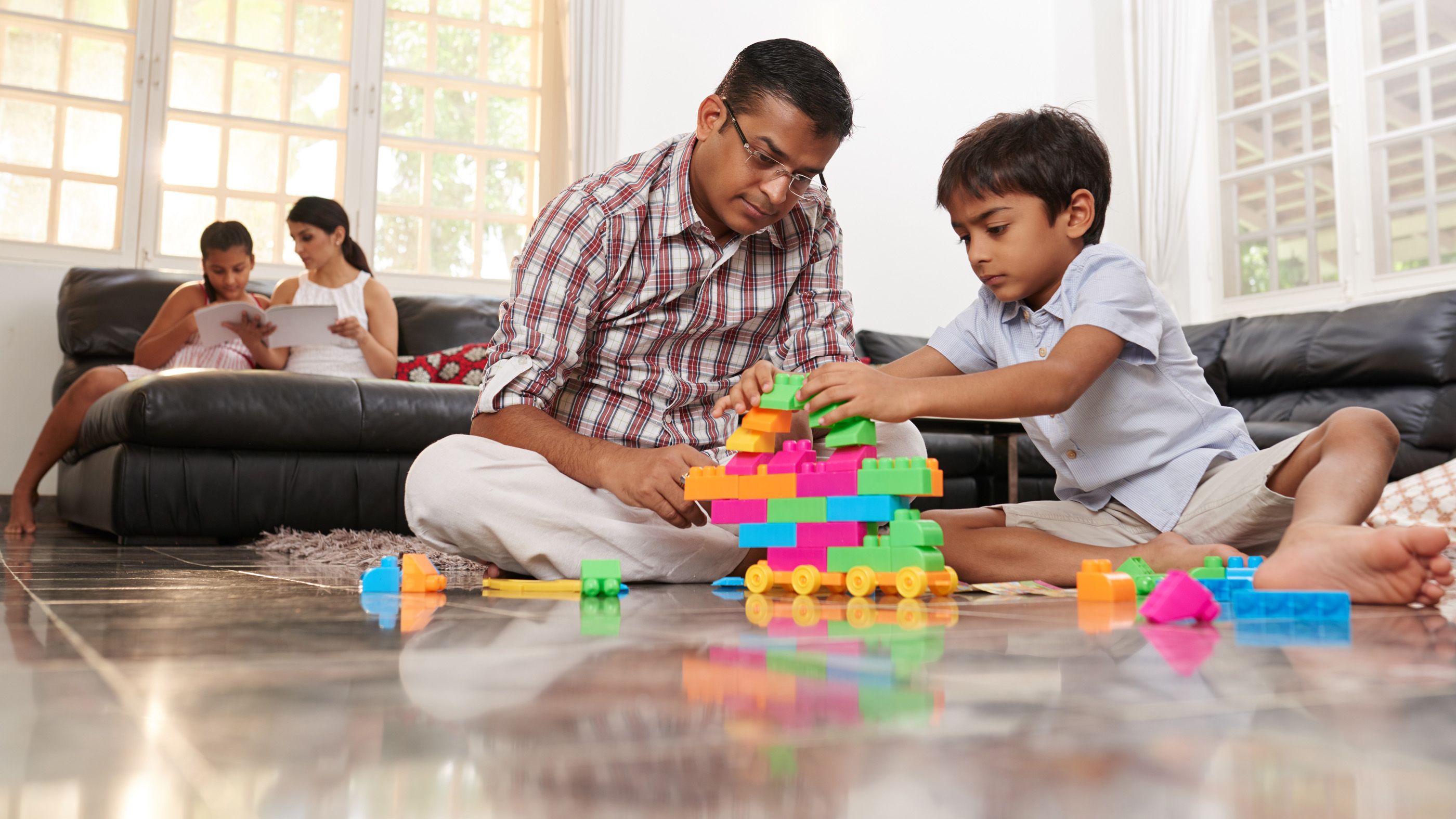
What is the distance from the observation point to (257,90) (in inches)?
165

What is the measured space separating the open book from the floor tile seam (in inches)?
88.0

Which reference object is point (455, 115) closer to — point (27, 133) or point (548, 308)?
point (27, 133)

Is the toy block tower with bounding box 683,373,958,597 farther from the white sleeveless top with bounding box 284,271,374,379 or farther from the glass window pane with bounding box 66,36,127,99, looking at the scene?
the glass window pane with bounding box 66,36,127,99

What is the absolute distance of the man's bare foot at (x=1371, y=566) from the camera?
95cm

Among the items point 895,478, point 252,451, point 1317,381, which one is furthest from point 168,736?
point 1317,381

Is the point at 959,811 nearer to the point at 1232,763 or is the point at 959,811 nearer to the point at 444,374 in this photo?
the point at 1232,763

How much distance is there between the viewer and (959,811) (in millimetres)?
316

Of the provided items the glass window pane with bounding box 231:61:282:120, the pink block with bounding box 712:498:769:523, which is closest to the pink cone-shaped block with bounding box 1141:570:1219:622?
the pink block with bounding box 712:498:769:523

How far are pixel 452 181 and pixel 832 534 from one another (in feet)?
12.2

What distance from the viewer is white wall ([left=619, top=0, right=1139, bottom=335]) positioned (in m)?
4.89

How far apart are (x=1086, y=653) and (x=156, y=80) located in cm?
437

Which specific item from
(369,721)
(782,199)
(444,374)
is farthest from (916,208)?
(369,721)

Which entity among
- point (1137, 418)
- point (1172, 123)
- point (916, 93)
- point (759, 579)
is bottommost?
point (759, 579)

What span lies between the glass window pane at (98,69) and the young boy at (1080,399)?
3.64m
